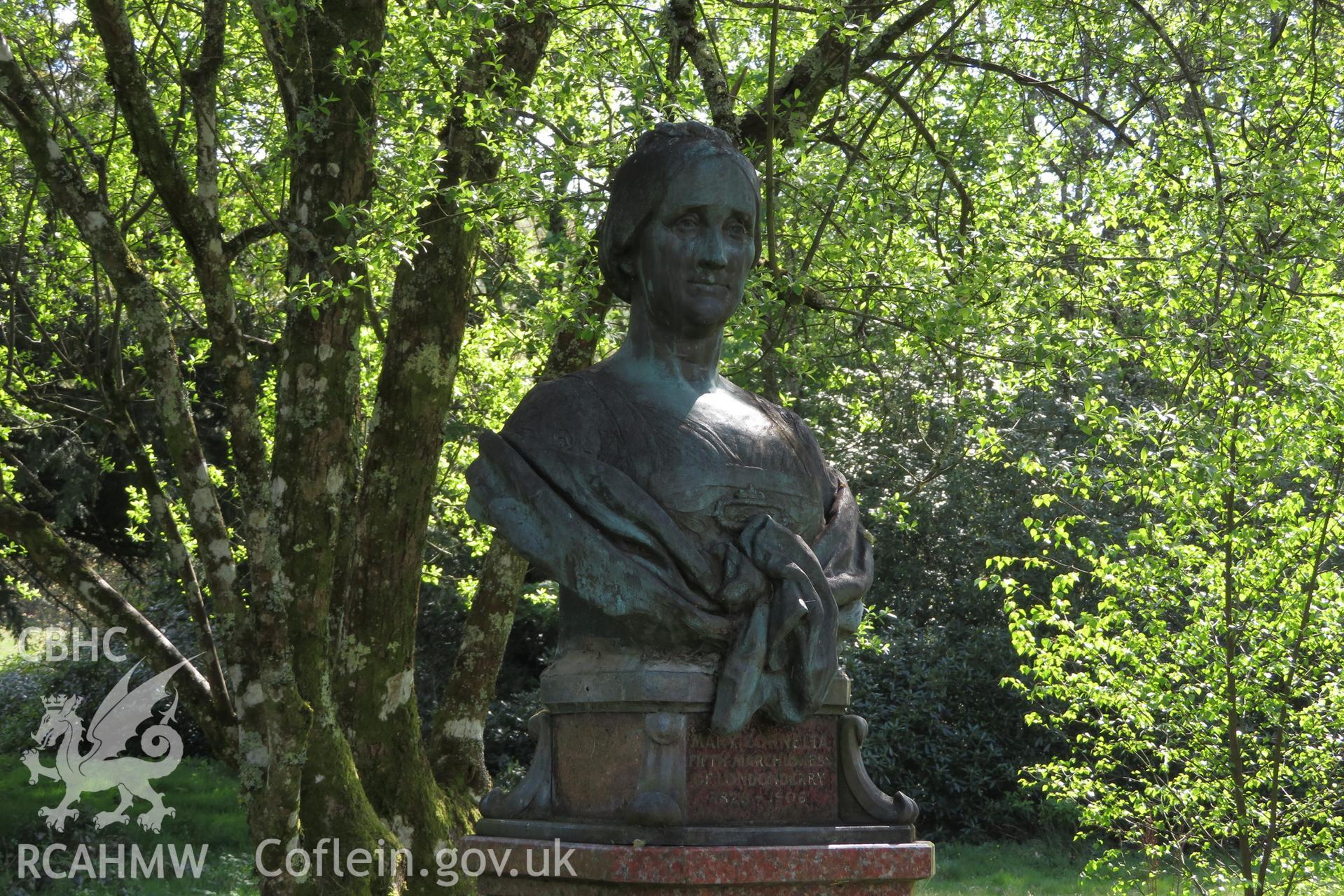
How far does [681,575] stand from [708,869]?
2.70 ft

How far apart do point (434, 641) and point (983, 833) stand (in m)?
6.01

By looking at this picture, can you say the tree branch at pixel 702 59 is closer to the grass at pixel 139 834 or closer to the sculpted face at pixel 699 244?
the sculpted face at pixel 699 244

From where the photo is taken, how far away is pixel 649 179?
15.6 feet

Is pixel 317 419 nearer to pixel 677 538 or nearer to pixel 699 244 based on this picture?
pixel 699 244

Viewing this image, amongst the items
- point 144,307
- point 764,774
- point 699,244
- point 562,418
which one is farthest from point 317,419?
point 764,774

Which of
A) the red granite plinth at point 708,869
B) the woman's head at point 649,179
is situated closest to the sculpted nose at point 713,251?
the woman's head at point 649,179

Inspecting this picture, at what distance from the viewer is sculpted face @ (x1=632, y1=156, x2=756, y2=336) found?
4.70 metres

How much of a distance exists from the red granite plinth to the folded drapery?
0.38 meters

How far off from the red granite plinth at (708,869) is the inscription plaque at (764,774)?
216mm

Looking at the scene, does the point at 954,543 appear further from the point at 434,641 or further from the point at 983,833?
the point at 434,641

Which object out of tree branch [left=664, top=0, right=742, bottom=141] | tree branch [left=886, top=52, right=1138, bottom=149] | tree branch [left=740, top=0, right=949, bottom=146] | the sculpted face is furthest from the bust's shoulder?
tree branch [left=886, top=52, right=1138, bottom=149]

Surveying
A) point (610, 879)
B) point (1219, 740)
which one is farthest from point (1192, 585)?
point (610, 879)

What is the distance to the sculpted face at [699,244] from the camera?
4.70 metres

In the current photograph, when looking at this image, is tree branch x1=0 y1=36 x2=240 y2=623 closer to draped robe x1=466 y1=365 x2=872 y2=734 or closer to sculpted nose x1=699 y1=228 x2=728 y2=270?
draped robe x1=466 y1=365 x2=872 y2=734
